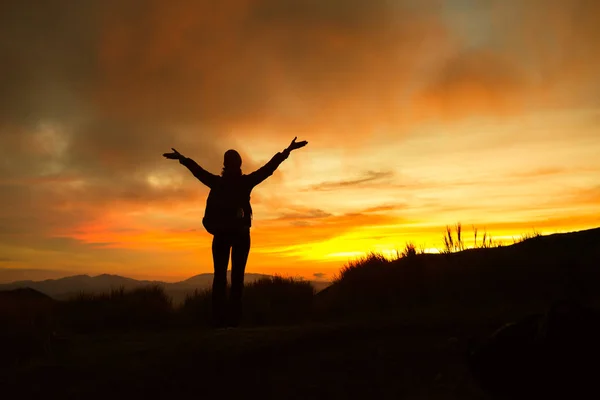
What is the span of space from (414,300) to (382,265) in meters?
2.64

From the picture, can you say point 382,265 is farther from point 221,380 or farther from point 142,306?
point 221,380

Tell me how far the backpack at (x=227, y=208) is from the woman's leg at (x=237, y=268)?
188mm

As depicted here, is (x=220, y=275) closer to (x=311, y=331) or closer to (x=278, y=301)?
→ (x=311, y=331)

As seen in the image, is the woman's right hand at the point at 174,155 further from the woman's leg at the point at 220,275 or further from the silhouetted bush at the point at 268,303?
the silhouetted bush at the point at 268,303

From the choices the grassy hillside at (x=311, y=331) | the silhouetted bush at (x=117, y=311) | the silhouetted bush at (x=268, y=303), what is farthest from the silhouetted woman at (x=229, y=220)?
the silhouetted bush at (x=117, y=311)

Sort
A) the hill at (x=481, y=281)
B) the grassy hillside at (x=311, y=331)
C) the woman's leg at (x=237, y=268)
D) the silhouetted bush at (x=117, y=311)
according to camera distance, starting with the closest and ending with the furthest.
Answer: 1. the grassy hillside at (x=311, y=331)
2. the woman's leg at (x=237, y=268)
3. the hill at (x=481, y=281)
4. the silhouetted bush at (x=117, y=311)

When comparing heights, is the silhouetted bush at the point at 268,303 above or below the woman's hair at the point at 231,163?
below

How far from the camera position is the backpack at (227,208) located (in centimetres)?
814

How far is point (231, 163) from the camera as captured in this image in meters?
8.38

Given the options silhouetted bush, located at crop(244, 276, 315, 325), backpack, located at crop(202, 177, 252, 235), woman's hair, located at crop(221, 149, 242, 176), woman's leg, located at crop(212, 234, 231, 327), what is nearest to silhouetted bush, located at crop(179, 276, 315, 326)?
silhouetted bush, located at crop(244, 276, 315, 325)

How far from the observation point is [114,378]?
18.3ft

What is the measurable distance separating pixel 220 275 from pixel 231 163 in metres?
1.72

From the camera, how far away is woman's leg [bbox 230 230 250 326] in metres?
8.25

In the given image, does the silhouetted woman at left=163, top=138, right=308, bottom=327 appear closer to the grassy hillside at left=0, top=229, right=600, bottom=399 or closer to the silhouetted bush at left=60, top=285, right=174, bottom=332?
the grassy hillside at left=0, top=229, right=600, bottom=399
